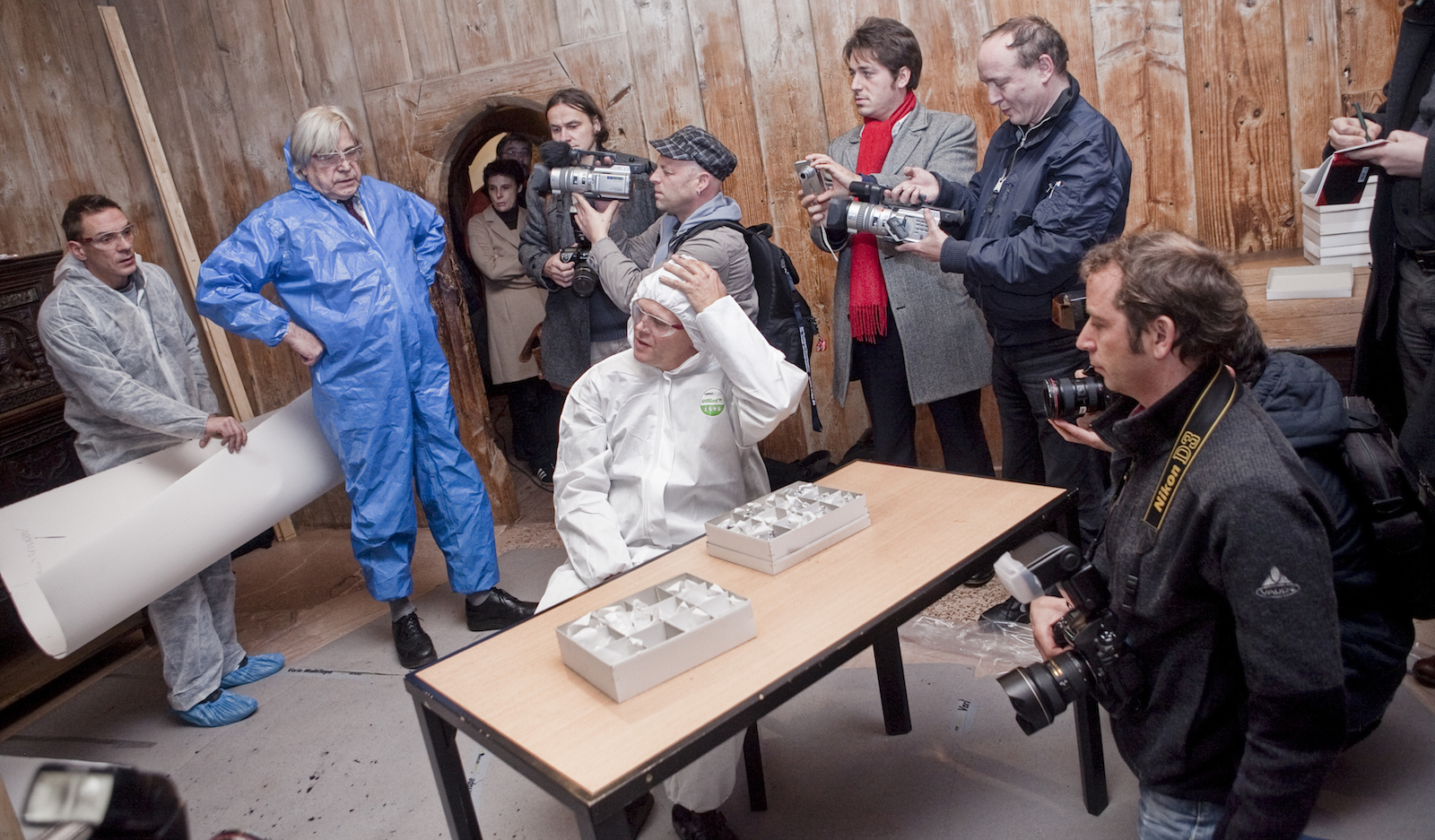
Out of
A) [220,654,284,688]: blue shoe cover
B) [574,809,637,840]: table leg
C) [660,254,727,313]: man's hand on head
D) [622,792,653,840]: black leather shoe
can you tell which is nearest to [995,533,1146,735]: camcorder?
[574,809,637,840]: table leg

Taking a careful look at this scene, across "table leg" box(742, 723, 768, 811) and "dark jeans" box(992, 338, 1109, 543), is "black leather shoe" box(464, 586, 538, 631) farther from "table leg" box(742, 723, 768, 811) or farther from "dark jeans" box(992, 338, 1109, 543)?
Answer: "dark jeans" box(992, 338, 1109, 543)

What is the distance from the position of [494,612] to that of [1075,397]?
2114 mm

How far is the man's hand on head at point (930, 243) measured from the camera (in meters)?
2.47

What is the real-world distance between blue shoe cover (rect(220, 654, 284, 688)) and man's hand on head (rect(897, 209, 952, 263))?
2295 millimetres

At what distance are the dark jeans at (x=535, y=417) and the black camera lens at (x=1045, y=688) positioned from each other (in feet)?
11.0

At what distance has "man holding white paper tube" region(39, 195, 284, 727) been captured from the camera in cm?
268

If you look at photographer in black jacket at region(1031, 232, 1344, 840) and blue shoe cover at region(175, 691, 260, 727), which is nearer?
photographer in black jacket at region(1031, 232, 1344, 840)

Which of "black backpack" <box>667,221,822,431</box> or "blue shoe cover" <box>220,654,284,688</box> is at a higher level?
"black backpack" <box>667,221,822,431</box>

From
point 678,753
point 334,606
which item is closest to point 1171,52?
point 678,753

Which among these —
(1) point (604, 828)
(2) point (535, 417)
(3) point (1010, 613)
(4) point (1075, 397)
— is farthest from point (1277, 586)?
(2) point (535, 417)

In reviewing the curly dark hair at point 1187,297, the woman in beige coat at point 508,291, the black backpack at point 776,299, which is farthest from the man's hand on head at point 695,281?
the woman in beige coat at point 508,291

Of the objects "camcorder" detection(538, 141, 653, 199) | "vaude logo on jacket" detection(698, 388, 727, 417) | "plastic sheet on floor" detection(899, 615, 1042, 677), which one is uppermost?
"camcorder" detection(538, 141, 653, 199)

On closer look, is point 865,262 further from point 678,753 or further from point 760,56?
point 678,753

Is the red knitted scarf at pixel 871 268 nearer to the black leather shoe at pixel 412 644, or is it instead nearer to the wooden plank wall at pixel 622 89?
the wooden plank wall at pixel 622 89
